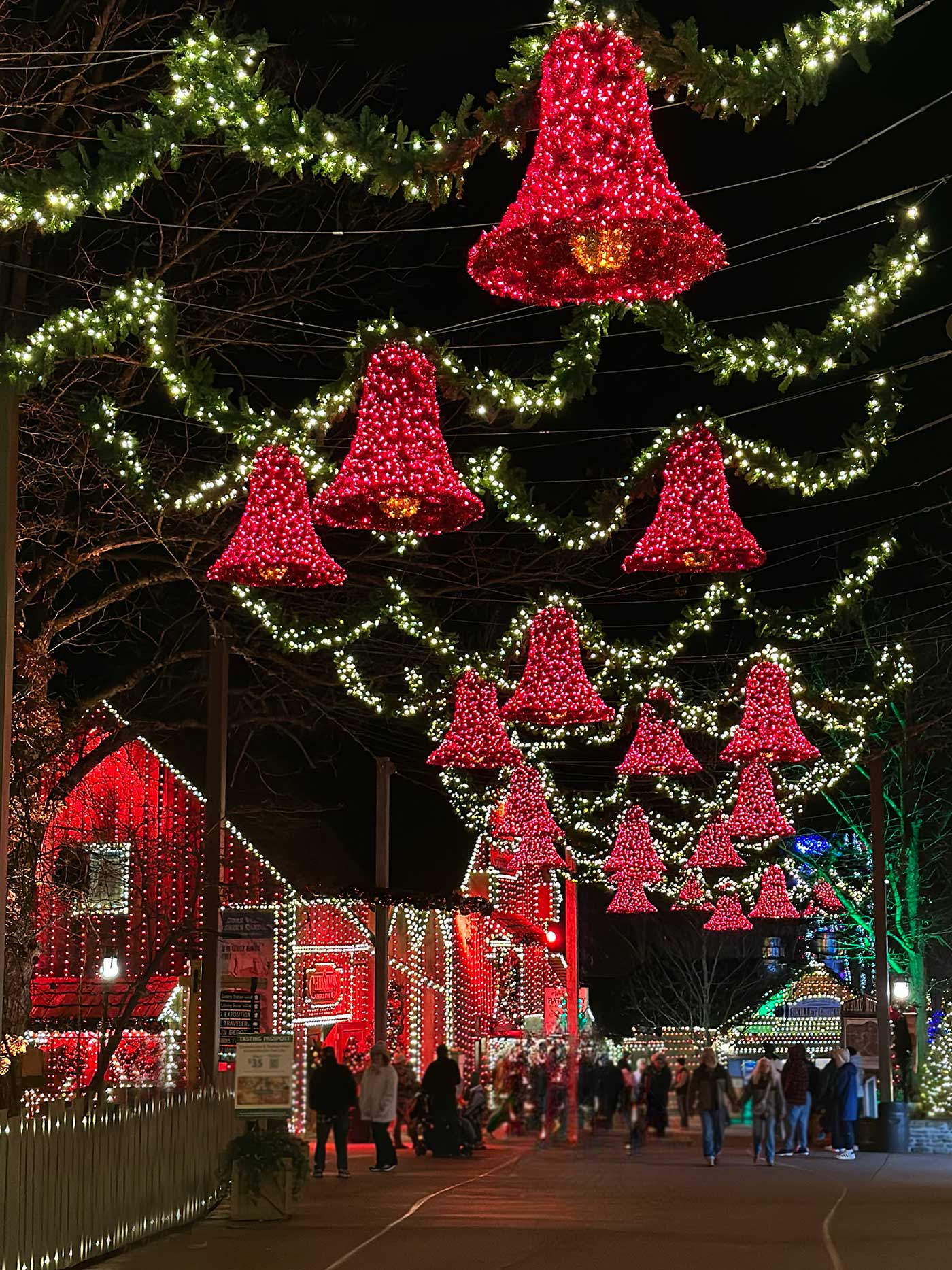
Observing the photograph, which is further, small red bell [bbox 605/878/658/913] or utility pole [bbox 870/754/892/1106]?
small red bell [bbox 605/878/658/913]

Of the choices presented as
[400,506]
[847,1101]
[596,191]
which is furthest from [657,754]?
[596,191]

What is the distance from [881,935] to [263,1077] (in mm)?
16212

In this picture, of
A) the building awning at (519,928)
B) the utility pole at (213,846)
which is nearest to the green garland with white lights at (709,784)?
the building awning at (519,928)

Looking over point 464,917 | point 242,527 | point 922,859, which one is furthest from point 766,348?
point 922,859

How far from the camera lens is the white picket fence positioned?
474 inches

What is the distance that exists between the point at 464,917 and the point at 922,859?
13.3 metres

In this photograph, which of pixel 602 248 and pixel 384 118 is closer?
pixel 602 248

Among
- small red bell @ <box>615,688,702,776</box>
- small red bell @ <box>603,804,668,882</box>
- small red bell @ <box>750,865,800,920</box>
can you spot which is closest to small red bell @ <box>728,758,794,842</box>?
small red bell @ <box>615,688,702,776</box>

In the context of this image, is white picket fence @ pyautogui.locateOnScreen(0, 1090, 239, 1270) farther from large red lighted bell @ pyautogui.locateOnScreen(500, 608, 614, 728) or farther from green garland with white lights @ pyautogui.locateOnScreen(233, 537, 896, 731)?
green garland with white lights @ pyautogui.locateOnScreen(233, 537, 896, 731)

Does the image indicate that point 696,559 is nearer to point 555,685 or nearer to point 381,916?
point 555,685

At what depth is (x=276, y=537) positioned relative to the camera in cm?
1372

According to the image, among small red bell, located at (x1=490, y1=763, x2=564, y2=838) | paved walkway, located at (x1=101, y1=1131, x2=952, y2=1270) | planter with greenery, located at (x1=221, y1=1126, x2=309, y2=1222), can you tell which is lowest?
paved walkway, located at (x1=101, y1=1131, x2=952, y2=1270)

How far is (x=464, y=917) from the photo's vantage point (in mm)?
44250

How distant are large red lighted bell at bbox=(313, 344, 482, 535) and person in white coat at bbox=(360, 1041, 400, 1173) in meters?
12.7
